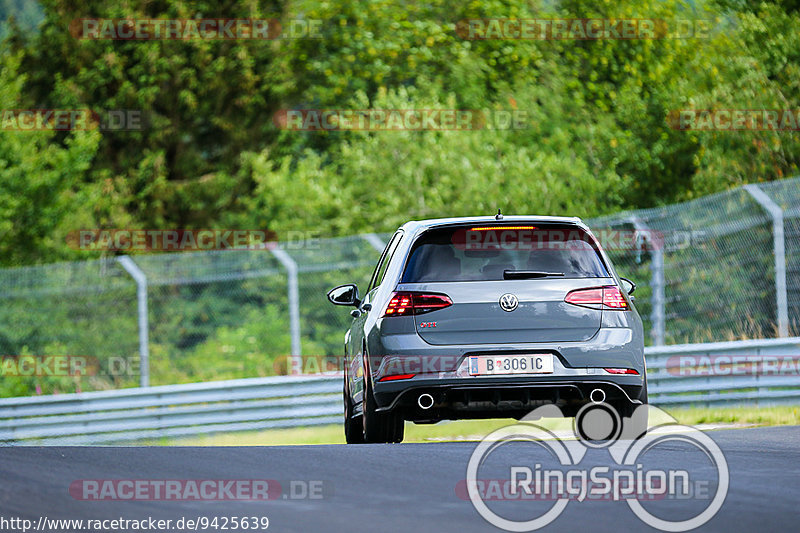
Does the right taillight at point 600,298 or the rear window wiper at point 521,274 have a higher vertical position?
the rear window wiper at point 521,274

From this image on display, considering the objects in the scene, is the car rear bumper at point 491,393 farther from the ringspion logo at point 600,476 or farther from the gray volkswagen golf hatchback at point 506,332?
the ringspion logo at point 600,476

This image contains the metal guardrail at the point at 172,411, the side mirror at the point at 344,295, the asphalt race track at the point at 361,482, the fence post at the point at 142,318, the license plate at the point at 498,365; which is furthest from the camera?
the fence post at the point at 142,318

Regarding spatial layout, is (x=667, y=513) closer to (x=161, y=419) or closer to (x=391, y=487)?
(x=391, y=487)

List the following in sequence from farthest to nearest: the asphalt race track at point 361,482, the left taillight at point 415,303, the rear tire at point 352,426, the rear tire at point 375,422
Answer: the rear tire at point 352,426, the rear tire at point 375,422, the left taillight at point 415,303, the asphalt race track at point 361,482

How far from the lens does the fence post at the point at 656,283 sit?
57.4 feet

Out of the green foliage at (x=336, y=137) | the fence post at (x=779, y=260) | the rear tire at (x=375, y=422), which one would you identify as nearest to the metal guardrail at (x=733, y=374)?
the fence post at (x=779, y=260)

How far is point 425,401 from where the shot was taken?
31.0 feet

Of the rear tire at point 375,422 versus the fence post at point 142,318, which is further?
the fence post at point 142,318

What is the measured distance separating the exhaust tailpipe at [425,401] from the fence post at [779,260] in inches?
293

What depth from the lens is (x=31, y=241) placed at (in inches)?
1249

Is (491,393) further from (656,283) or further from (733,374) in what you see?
(656,283)

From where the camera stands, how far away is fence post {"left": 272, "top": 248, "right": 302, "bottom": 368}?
18453mm

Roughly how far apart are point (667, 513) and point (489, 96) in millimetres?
32704

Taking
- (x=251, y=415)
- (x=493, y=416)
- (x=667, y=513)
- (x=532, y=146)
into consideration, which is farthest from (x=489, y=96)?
(x=667, y=513)
